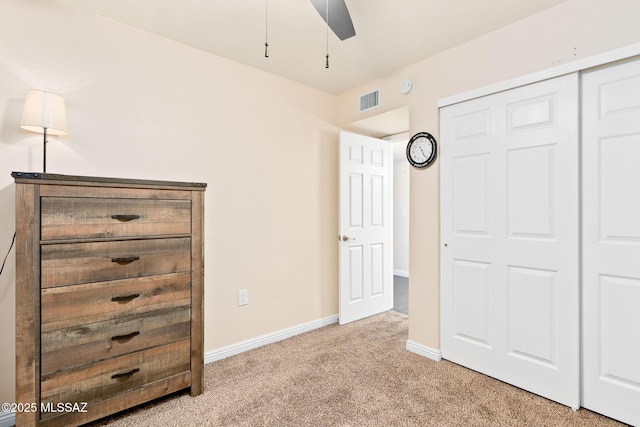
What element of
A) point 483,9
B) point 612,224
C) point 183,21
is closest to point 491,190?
point 612,224

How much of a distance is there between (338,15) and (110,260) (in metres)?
1.73

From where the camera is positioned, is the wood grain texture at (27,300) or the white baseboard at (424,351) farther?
the white baseboard at (424,351)

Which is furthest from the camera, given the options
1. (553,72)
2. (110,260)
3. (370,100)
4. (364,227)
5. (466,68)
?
(364,227)

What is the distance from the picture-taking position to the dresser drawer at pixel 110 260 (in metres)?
1.51

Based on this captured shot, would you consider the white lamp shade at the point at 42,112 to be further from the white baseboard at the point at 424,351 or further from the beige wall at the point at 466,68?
the white baseboard at the point at 424,351

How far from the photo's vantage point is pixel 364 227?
338 cm

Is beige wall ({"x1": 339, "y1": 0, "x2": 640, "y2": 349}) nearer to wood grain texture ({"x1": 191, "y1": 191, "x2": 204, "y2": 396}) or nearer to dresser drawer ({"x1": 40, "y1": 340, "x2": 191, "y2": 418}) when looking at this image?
wood grain texture ({"x1": 191, "y1": 191, "x2": 204, "y2": 396})

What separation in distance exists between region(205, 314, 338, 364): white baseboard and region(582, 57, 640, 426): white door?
2.07 meters

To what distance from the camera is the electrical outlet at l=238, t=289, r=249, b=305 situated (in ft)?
8.60

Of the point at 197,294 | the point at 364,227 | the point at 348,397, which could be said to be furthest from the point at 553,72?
the point at 197,294

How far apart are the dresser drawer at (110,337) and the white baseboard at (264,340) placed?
645 millimetres

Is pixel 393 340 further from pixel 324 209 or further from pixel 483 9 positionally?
pixel 483 9

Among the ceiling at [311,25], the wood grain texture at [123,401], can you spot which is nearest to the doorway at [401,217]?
the ceiling at [311,25]

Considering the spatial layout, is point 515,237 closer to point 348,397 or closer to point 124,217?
point 348,397
